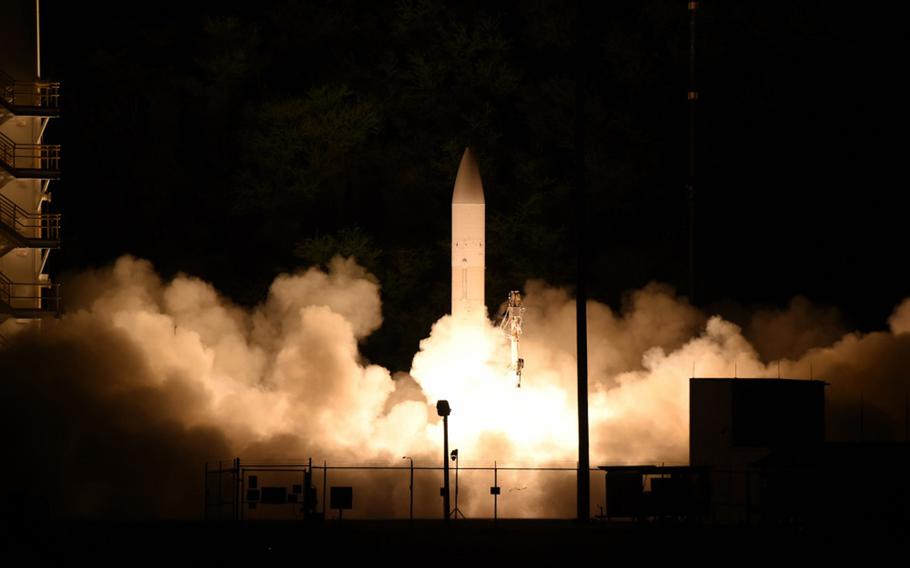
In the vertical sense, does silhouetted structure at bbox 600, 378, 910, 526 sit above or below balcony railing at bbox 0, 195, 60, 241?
below

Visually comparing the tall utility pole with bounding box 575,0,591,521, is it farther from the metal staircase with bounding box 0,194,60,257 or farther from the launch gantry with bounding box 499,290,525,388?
the metal staircase with bounding box 0,194,60,257

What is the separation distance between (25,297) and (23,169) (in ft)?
12.7

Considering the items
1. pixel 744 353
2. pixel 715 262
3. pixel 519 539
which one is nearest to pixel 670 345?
pixel 744 353

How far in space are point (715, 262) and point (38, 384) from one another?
97.1 feet

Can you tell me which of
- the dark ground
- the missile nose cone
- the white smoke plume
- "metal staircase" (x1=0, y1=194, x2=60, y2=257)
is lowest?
the dark ground

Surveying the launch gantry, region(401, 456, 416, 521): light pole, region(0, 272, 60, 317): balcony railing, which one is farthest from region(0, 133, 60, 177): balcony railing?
the launch gantry

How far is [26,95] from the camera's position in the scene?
53.5 meters

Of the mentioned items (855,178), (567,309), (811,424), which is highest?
(855,178)

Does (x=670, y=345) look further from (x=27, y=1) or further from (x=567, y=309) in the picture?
(x=27, y=1)

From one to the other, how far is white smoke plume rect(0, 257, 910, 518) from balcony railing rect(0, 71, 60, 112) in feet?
21.2

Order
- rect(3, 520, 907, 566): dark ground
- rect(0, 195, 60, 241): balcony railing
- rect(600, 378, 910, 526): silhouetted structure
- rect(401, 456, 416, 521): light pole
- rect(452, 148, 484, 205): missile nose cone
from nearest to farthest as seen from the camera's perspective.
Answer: rect(3, 520, 907, 566): dark ground
rect(600, 378, 910, 526): silhouetted structure
rect(401, 456, 416, 521): light pole
rect(0, 195, 60, 241): balcony railing
rect(452, 148, 484, 205): missile nose cone

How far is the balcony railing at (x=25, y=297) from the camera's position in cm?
5191

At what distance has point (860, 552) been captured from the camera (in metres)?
34.9

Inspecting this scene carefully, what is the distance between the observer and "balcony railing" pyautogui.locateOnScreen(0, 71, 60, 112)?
52812mm
